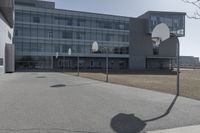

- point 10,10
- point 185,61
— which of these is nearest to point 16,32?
point 10,10

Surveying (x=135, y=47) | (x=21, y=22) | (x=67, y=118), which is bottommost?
(x=67, y=118)

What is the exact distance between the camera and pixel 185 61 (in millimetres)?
162625

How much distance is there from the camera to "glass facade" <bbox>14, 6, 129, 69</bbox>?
6388 centimetres

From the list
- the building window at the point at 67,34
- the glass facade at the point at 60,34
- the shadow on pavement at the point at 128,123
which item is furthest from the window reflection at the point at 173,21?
the shadow on pavement at the point at 128,123

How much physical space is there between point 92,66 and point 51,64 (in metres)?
12.5

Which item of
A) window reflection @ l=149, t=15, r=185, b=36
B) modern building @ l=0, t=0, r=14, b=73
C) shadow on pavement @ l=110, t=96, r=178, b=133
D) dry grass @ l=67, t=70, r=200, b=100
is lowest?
dry grass @ l=67, t=70, r=200, b=100

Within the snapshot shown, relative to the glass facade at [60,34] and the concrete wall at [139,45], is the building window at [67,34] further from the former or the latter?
the concrete wall at [139,45]

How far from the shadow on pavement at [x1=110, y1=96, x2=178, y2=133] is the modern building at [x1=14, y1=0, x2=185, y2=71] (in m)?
53.6

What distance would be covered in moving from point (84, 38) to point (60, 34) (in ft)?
22.9

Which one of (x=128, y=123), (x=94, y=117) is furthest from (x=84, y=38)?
(x=128, y=123)

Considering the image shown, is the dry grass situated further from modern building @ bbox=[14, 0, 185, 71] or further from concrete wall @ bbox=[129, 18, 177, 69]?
concrete wall @ bbox=[129, 18, 177, 69]

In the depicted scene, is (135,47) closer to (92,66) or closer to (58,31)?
(92,66)

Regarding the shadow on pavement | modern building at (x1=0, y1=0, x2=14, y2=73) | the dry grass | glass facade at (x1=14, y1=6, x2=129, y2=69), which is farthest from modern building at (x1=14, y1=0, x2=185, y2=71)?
the shadow on pavement

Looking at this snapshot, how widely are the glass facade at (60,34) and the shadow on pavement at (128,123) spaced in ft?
192
